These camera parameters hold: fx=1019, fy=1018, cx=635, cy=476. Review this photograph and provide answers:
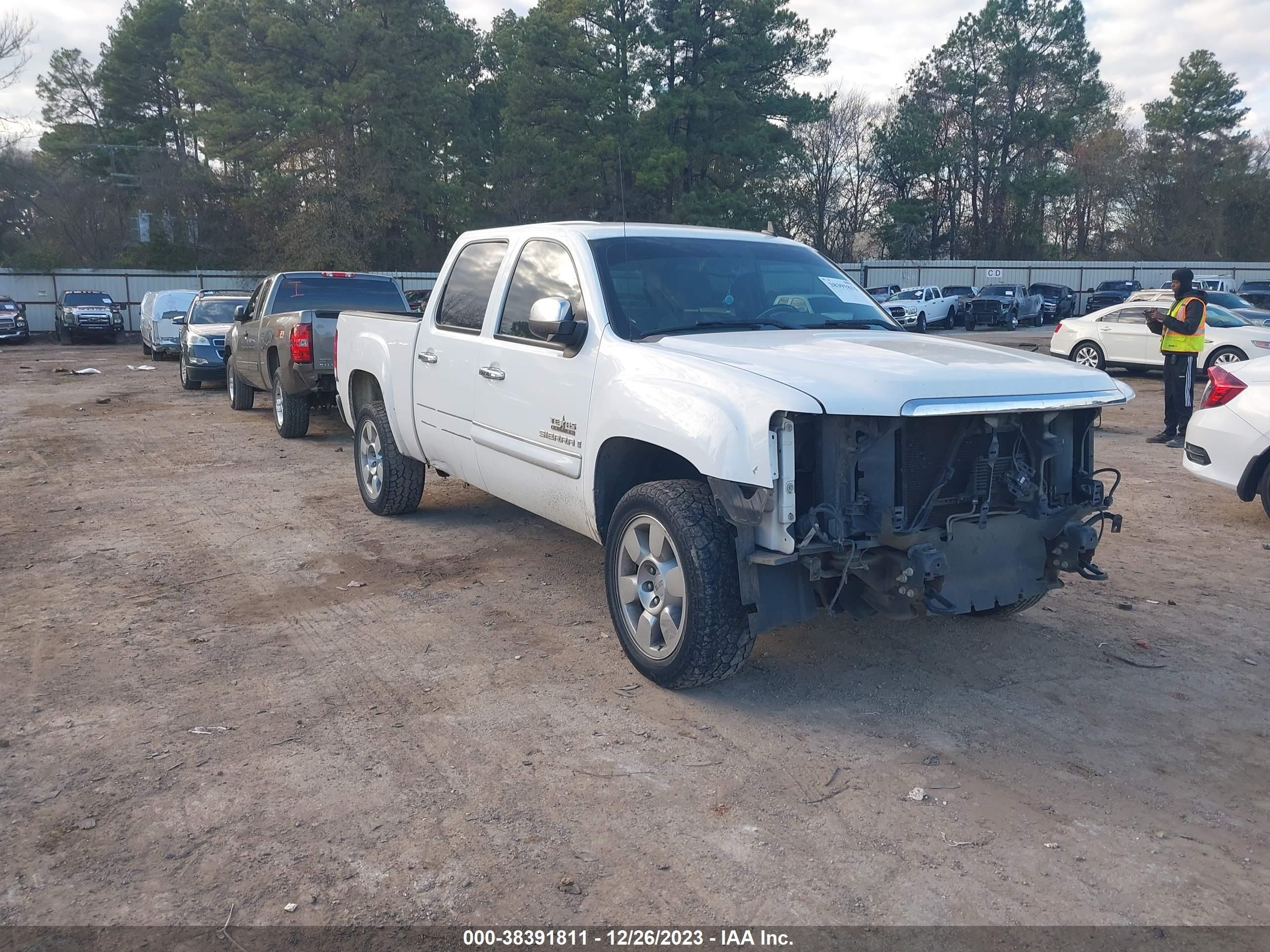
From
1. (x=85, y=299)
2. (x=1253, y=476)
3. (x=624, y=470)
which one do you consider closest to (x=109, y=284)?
(x=85, y=299)

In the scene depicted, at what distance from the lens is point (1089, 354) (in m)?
19.1

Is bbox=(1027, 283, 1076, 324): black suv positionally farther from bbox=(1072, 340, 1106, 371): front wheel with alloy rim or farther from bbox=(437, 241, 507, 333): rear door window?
bbox=(437, 241, 507, 333): rear door window

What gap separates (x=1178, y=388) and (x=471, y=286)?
889cm

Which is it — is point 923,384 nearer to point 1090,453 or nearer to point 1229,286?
point 1090,453

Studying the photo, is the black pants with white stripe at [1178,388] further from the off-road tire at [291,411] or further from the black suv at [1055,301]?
the black suv at [1055,301]

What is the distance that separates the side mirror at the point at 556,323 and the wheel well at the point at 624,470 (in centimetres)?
56

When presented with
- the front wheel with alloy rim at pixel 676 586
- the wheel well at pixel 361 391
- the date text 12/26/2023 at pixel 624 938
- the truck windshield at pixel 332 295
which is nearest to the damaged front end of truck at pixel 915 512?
the front wheel with alloy rim at pixel 676 586

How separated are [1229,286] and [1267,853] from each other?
45967 mm

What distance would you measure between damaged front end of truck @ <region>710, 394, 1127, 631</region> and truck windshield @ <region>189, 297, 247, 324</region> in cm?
1618

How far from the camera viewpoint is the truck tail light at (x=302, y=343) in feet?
35.9

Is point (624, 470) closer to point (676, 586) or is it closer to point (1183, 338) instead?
point (676, 586)

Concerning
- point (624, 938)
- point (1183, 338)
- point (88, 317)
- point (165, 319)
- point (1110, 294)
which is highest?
point (1110, 294)

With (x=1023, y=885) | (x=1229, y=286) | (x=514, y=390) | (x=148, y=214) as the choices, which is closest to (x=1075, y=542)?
(x=1023, y=885)

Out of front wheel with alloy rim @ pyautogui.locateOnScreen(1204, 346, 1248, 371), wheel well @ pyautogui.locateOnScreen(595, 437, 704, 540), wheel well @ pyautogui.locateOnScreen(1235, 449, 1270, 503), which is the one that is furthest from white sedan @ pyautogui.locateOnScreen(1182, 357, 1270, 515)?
front wheel with alloy rim @ pyautogui.locateOnScreen(1204, 346, 1248, 371)
